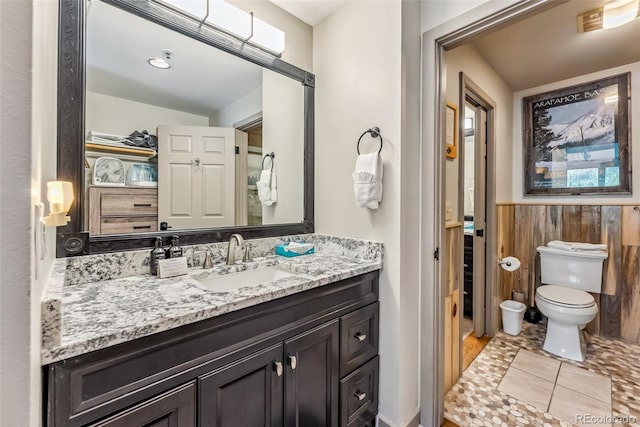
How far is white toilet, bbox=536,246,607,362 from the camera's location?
2061mm

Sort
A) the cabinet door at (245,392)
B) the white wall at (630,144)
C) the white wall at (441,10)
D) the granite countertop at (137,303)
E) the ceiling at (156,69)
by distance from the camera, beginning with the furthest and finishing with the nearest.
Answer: the white wall at (630,144), the white wall at (441,10), the ceiling at (156,69), the cabinet door at (245,392), the granite countertop at (137,303)

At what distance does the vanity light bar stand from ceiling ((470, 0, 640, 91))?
1361 mm

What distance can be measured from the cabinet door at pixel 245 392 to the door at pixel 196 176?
733mm

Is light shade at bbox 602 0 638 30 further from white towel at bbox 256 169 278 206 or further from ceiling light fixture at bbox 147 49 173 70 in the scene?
ceiling light fixture at bbox 147 49 173 70

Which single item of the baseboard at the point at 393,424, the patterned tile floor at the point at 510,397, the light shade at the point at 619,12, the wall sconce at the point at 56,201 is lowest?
the patterned tile floor at the point at 510,397

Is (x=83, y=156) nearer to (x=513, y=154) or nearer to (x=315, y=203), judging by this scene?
(x=315, y=203)

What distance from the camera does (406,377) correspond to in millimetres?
1397

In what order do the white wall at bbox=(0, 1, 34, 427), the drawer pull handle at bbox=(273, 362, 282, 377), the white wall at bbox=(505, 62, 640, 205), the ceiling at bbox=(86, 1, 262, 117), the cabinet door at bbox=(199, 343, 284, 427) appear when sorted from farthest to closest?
the white wall at bbox=(505, 62, 640, 205)
the ceiling at bbox=(86, 1, 262, 117)
the drawer pull handle at bbox=(273, 362, 282, 377)
the cabinet door at bbox=(199, 343, 284, 427)
the white wall at bbox=(0, 1, 34, 427)

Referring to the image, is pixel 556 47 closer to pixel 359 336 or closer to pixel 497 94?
pixel 497 94

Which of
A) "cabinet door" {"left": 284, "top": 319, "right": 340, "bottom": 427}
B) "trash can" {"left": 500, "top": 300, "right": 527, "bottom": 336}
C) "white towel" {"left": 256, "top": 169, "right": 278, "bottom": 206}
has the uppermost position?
"white towel" {"left": 256, "top": 169, "right": 278, "bottom": 206}

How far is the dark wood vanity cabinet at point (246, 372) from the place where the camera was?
65cm

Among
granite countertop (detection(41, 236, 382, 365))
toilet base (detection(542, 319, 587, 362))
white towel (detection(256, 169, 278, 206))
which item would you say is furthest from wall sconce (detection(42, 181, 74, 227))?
toilet base (detection(542, 319, 587, 362))

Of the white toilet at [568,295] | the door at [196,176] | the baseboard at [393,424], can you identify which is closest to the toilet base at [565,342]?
the white toilet at [568,295]

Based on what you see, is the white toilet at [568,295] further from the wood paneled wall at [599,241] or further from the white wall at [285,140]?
the white wall at [285,140]
